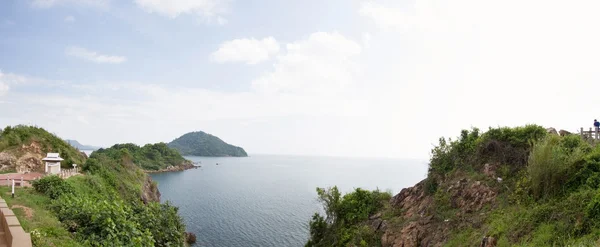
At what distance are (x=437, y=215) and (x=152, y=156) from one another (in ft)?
431

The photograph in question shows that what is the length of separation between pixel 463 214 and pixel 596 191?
735cm

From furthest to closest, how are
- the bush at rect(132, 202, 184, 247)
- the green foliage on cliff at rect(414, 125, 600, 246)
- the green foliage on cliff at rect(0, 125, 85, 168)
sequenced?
the green foliage on cliff at rect(0, 125, 85, 168), the bush at rect(132, 202, 184, 247), the green foliage on cliff at rect(414, 125, 600, 246)

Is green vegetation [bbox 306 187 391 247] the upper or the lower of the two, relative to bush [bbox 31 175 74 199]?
lower

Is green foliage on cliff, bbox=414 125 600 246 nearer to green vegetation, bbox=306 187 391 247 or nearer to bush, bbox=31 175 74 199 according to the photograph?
green vegetation, bbox=306 187 391 247

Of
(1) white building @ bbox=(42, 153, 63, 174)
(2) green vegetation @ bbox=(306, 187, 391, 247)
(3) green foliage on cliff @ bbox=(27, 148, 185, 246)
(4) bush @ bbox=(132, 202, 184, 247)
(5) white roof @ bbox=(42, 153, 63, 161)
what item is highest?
(5) white roof @ bbox=(42, 153, 63, 161)

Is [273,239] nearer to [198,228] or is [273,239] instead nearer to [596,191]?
[198,228]

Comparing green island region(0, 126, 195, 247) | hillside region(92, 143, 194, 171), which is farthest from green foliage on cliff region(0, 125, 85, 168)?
hillside region(92, 143, 194, 171)

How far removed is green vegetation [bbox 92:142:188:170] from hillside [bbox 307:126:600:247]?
109012mm

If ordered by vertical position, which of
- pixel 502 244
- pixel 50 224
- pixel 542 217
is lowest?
pixel 502 244

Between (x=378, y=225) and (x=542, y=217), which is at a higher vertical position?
(x=542, y=217)

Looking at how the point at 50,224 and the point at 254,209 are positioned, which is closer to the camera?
the point at 50,224

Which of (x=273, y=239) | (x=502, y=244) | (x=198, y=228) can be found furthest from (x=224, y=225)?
(x=502, y=244)

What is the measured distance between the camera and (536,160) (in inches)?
613

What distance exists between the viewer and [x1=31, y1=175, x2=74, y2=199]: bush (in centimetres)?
1811
